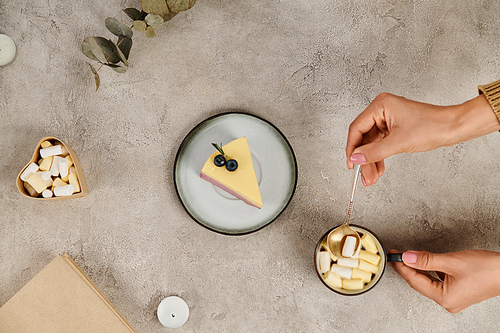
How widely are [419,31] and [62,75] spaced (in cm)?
142

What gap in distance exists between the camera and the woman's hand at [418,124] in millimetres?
1055

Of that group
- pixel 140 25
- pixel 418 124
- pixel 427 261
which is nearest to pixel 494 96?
pixel 418 124

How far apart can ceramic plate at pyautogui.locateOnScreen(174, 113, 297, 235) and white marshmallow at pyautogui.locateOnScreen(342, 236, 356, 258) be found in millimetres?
255

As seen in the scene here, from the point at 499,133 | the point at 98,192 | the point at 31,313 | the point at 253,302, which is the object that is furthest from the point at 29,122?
the point at 499,133

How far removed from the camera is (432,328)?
4.29ft

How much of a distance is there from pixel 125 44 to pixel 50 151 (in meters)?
0.46

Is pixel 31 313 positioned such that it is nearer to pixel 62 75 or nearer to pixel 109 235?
pixel 109 235

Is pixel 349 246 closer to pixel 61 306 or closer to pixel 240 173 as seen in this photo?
pixel 240 173

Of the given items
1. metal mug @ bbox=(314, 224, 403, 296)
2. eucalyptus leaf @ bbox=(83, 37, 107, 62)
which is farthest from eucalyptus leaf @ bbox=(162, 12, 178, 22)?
metal mug @ bbox=(314, 224, 403, 296)

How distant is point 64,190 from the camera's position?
3.81ft

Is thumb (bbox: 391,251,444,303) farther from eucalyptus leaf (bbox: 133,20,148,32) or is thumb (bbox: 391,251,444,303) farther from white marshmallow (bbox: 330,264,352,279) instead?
eucalyptus leaf (bbox: 133,20,148,32)

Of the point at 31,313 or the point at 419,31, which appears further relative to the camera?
the point at 419,31

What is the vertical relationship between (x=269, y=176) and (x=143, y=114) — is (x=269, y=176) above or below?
below

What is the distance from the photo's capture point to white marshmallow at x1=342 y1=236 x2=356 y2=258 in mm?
1166
